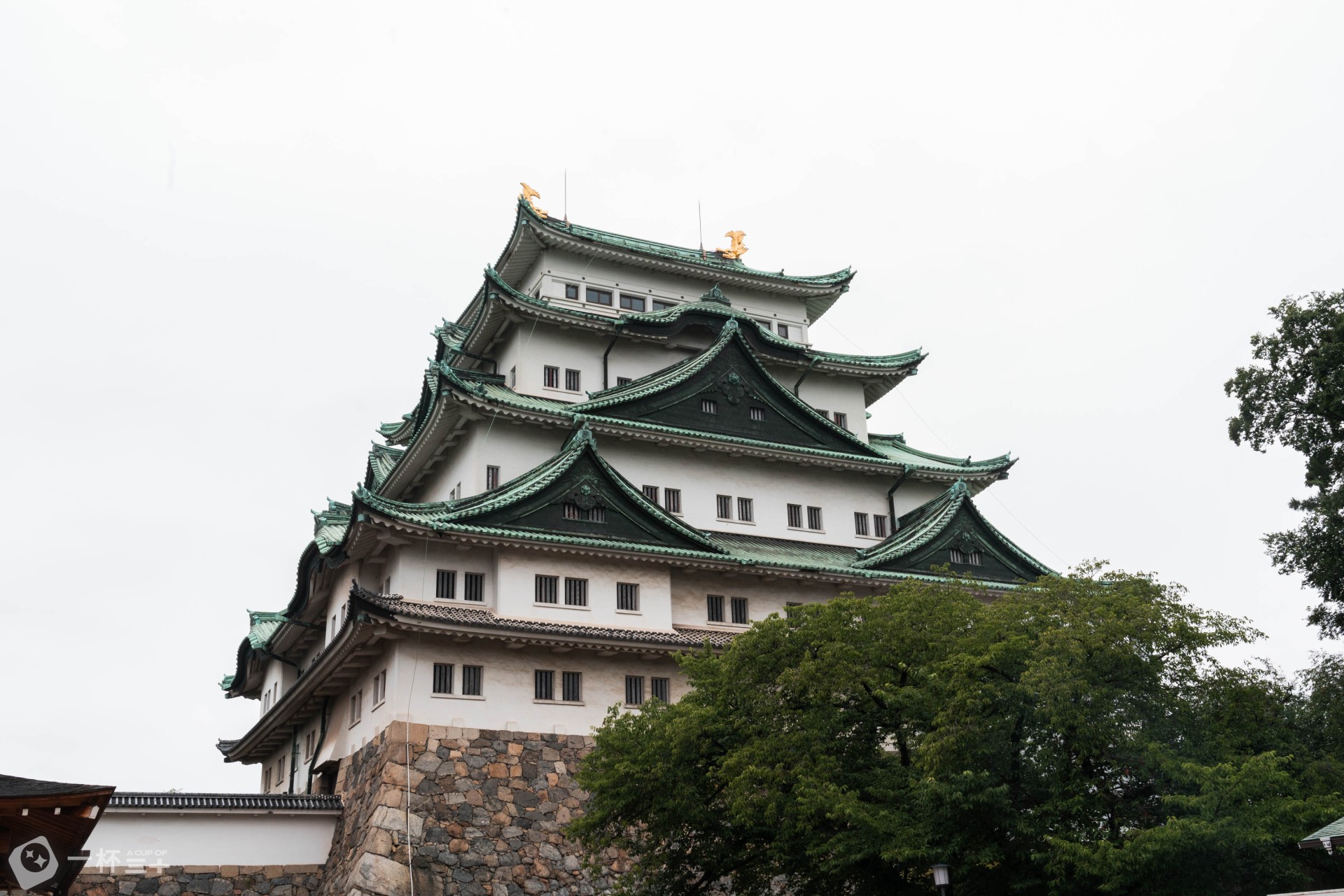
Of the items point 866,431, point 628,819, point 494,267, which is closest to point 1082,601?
point 628,819

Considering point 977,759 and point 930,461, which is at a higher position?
point 930,461

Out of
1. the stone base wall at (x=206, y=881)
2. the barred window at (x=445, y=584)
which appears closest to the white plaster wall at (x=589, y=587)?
the barred window at (x=445, y=584)

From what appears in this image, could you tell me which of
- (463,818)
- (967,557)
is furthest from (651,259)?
(463,818)

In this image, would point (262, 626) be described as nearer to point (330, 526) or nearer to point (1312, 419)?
point (330, 526)

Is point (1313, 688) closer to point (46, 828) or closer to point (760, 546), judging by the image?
point (760, 546)

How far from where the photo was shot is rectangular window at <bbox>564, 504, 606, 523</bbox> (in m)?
30.9

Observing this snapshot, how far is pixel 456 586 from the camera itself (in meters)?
29.9

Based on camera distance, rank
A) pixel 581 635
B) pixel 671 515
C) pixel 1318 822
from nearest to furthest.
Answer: pixel 1318 822 < pixel 581 635 < pixel 671 515

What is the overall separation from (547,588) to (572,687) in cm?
252

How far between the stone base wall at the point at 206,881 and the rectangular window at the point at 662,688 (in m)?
8.51

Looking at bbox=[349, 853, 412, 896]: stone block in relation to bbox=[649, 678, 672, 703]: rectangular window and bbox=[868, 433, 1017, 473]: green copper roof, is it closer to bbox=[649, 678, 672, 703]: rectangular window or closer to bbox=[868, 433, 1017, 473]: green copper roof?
bbox=[649, 678, 672, 703]: rectangular window

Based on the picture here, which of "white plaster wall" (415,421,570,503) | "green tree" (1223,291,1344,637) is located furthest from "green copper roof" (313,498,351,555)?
"green tree" (1223,291,1344,637)

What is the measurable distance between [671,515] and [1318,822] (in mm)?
17075

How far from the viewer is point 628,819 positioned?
2255 centimetres
